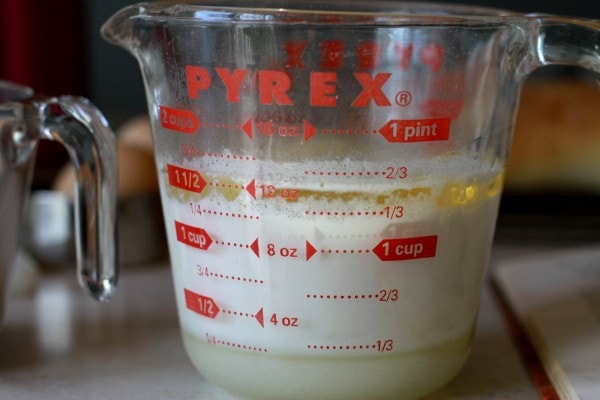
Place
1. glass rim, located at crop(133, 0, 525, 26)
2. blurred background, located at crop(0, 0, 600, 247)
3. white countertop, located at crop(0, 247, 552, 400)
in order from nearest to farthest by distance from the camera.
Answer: glass rim, located at crop(133, 0, 525, 26), white countertop, located at crop(0, 247, 552, 400), blurred background, located at crop(0, 0, 600, 247)

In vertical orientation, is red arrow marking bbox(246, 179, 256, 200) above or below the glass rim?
below

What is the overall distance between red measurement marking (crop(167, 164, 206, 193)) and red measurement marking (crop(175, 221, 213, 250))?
0.10 feet

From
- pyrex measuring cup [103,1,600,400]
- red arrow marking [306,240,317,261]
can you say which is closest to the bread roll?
pyrex measuring cup [103,1,600,400]

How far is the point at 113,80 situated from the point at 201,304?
0.92 metres

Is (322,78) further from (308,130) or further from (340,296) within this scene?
(340,296)

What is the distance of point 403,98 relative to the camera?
542 mm

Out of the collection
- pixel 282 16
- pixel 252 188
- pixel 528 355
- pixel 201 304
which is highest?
pixel 282 16

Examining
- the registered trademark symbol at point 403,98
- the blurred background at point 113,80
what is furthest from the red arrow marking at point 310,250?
the blurred background at point 113,80

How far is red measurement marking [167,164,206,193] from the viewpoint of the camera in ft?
1.90

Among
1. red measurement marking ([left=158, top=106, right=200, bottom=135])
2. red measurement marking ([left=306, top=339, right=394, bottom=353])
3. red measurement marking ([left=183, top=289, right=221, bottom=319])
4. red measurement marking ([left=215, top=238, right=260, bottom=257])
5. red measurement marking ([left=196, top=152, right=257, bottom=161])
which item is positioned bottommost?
red measurement marking ([left=306, top=339, right=394, bottom=353])

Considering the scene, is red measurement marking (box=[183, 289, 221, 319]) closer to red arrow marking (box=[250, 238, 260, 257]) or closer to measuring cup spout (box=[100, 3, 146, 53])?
red arrow marking (box=[250, 238, 260, 257])

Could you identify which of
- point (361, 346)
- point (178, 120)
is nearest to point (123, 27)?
point (178, 120)

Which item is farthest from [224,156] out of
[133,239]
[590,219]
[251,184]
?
[590,219]

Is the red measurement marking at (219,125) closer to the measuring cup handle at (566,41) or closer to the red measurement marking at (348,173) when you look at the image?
the red measurement marking at (348,173)
